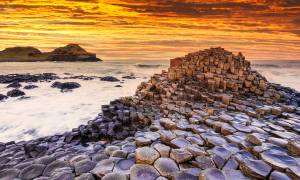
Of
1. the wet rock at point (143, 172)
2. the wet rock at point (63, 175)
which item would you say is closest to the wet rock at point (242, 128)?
the wet rock at point (143, 172)

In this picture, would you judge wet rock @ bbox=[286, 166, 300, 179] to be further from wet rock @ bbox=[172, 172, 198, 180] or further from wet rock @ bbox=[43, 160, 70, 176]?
wet rock @ bbox=[43, 160, 70, 176]

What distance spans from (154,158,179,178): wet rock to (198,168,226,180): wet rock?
1.73 feet

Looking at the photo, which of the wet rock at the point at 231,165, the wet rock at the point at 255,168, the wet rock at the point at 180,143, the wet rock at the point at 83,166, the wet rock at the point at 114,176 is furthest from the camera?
the wet rock at the point at 180,143

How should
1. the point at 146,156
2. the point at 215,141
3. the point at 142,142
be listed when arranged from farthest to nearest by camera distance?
the point at 142,142 → the point at 215,141 → the point at 146,156

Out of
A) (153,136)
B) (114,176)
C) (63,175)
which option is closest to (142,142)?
(153,136)

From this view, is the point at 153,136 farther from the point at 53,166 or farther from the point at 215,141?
the point at 53,166

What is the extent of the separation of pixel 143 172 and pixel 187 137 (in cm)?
191

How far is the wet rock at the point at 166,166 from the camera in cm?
440

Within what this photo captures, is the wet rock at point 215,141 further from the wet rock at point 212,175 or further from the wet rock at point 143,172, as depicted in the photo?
the wet rock at point 143,172

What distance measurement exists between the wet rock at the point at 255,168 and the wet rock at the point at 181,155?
103 centimetres

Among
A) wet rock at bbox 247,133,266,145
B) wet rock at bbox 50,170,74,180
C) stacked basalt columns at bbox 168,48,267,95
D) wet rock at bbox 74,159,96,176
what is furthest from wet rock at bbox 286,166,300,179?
stacked basalt columns at bbox 168,48,267,95

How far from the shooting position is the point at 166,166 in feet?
14.9

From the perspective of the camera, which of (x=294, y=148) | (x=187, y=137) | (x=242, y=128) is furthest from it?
(x=242, y=128)

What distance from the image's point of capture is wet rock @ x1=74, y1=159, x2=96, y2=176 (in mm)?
4932
